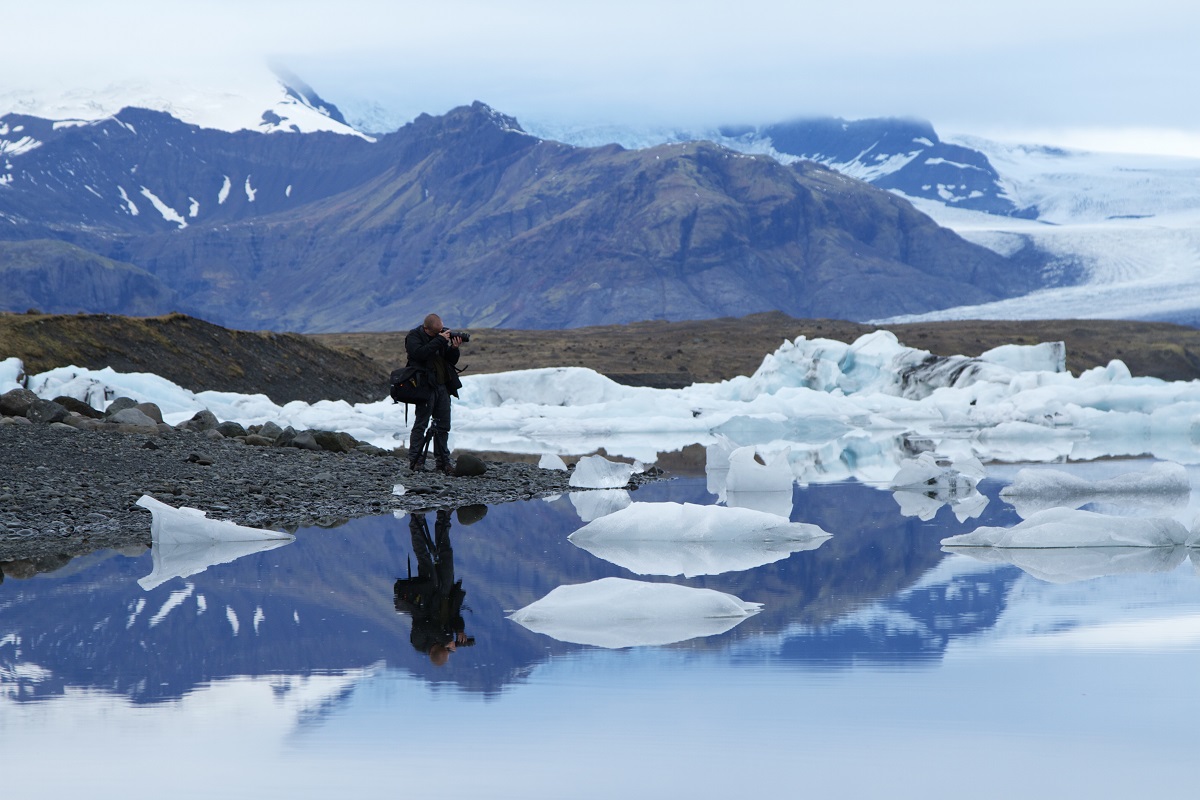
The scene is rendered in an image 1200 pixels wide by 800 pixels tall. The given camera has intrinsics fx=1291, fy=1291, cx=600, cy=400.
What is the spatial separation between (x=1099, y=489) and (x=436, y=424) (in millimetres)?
6343

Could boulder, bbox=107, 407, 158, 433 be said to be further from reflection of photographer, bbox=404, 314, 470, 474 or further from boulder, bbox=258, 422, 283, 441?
reflection of photographer, bbox=404, 314, 470, 474

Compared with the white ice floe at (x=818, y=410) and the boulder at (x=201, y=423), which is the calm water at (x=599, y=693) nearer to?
the boulder at (x=201, y=423)

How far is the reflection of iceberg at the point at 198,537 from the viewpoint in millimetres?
8242

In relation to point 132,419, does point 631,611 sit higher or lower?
lower

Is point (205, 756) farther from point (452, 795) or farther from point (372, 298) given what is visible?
point (372, 298)

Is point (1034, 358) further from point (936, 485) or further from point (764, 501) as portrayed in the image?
point (764, 501)

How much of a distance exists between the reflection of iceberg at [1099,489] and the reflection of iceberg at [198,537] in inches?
261

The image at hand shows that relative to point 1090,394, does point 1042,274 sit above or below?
above

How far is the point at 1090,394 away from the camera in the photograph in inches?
1176

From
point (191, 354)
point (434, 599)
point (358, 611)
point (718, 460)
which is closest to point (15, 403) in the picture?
point (718, 460)

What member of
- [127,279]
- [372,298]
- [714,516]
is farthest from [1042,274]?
[714,516]

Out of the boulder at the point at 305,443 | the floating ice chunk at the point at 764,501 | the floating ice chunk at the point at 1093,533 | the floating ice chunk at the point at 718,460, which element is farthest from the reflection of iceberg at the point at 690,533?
the boulder at the point at 305,443

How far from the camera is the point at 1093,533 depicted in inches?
332

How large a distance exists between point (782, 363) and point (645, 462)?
18.4 m
